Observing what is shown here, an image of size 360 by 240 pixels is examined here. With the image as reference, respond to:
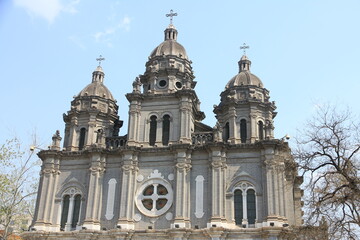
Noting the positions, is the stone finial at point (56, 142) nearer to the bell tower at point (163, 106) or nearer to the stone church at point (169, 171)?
the stone church at point (169, 171)

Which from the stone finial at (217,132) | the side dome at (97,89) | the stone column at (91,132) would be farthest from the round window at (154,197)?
the side dome at (97,89)

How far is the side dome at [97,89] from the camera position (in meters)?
44.3

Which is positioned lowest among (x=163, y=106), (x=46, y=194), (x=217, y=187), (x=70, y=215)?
(x=70, y=215)

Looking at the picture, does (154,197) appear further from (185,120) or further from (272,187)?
(272,187)

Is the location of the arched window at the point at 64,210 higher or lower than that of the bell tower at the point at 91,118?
lower

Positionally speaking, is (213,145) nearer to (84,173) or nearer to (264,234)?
(264,234)

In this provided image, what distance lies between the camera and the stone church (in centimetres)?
3569

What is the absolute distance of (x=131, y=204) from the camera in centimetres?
3709

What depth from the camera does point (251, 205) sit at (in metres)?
36.1

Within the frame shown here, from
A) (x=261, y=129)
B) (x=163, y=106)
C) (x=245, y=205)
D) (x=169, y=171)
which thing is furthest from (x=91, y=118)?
(x=245, y=205)

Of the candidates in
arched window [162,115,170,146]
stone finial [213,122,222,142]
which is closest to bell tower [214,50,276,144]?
stone finial [213,122,222,142]

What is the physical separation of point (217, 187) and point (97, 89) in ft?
52.1

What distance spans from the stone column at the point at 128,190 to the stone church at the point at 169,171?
0.08m

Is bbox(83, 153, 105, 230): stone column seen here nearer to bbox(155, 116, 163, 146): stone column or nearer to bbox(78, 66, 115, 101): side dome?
bbox(155, 116, 163, 146): stone column
